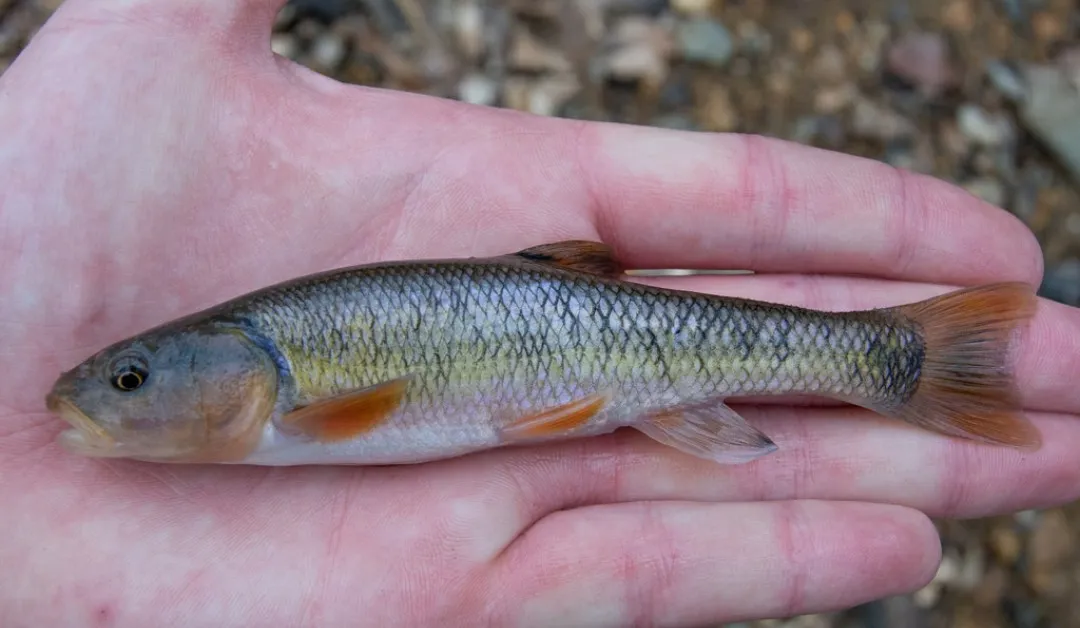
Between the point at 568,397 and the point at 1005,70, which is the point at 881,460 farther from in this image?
the point at 1005,70

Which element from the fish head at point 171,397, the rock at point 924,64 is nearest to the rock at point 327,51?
the fish head at point 171,397

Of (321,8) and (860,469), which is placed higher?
(321,8)

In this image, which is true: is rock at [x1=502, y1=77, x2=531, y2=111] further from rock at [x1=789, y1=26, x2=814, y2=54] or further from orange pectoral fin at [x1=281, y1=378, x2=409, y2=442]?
orange pectoral fin at [x1=281, y1=378, x2=409, y2=442]

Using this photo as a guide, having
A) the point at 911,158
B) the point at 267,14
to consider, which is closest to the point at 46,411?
the point at 267,14

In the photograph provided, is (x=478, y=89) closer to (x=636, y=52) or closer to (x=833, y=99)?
(x=636, y=52)

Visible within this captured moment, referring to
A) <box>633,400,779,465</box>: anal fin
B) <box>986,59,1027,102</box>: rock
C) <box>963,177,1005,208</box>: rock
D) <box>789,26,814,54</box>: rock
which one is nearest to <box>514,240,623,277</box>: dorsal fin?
<box>633,400,779,465</box>: anal fin

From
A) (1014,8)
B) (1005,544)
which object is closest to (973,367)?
(1005,544)

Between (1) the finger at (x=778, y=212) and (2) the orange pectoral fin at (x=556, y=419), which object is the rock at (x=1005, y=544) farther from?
(2) the orange pectoral fin at (x=556, y=419)
